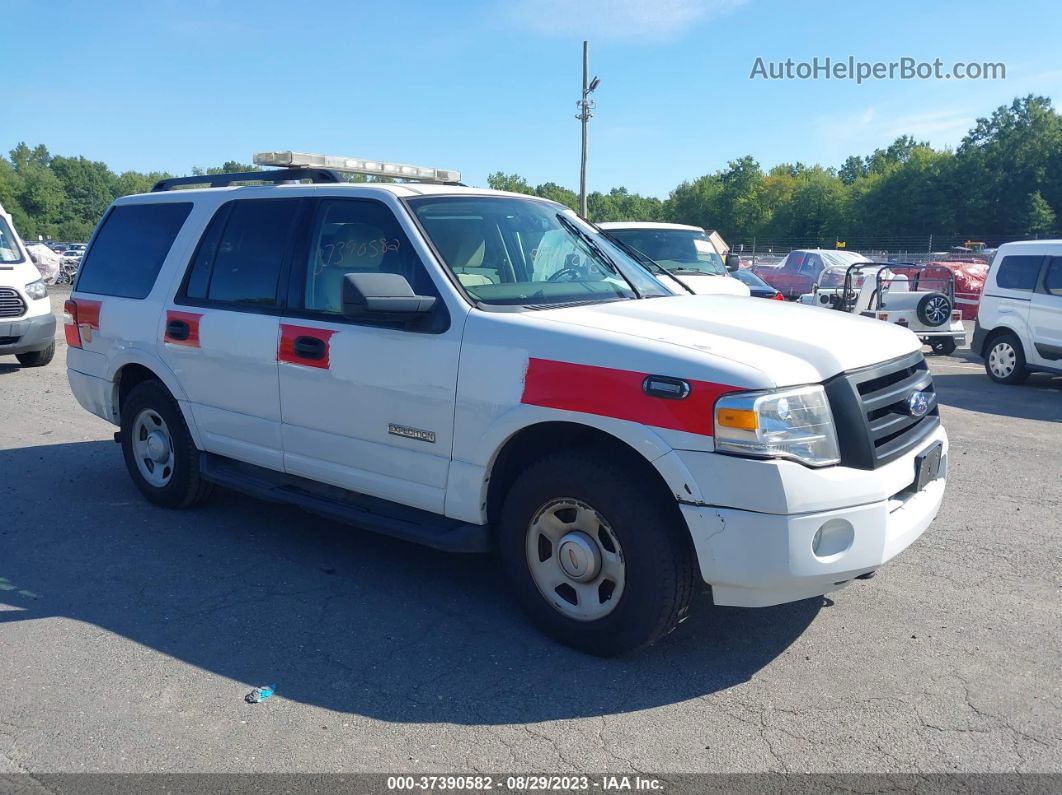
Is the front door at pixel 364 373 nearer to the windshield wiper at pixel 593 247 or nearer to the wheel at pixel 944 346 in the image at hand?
the windshield wiper at pixel 593 247

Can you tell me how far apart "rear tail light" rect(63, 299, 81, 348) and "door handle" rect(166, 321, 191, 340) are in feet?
4.16

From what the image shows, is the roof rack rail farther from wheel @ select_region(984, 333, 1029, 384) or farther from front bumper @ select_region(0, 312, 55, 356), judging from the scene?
wheel @ select_region(984, 333, 1029, 384)

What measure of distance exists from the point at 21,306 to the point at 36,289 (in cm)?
45

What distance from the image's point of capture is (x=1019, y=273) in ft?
38.8

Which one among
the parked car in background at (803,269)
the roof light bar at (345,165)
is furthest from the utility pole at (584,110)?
the roof light bar at (345,165)

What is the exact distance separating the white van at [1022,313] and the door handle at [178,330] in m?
10.3

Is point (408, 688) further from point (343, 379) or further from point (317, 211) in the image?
point (317, 211)

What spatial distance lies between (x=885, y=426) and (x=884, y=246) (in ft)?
177

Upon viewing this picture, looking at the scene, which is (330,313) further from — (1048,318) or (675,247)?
(1048,318)

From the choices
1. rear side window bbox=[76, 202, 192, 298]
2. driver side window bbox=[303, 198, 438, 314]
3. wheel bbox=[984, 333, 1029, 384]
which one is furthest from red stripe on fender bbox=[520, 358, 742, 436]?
wheel bbox=[984, 333, 1029, 384]

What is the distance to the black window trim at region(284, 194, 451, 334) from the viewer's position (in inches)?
161

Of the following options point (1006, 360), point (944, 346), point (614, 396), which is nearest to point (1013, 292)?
point (1006, 360)

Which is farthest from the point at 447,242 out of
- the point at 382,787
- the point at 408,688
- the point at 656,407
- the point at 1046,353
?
the point at 1046,353

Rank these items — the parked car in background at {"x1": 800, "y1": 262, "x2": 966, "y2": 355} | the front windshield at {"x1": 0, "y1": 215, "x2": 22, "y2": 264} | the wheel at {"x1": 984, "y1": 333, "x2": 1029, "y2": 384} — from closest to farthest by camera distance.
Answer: the wheel at {"x1": 984, "y1": 333, "x2": 1029, "y2": 384}
the front windshield at {"x1": 0, "y1": 215, "x2": 22, "y2": 264}
the parked car in background at {"x1": 800, "y1": 262, "x2": 966, "y2": 355}
